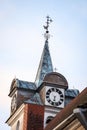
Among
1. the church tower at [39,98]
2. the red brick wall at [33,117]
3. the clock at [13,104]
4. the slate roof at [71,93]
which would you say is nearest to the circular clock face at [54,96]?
the church tower at [39,98]

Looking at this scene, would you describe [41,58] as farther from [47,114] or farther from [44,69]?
[47,114]

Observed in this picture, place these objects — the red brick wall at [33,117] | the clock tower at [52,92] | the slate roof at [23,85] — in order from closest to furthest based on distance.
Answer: the red brick wall at [33,117], the clock tower at [52,92], the slate roof at [23,85]

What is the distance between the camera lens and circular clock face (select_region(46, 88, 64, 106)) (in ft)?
140

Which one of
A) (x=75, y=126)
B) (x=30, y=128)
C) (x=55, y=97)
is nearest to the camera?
(x=75, y=126)

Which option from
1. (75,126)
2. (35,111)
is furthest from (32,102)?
(75,126)

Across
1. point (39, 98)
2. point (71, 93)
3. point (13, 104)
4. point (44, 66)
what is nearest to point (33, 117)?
point (39, 98)

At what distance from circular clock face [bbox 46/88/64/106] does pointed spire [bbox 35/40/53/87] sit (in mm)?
2470

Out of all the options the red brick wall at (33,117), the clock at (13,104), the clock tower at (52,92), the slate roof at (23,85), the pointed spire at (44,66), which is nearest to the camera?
the red brick wall at (33,117)

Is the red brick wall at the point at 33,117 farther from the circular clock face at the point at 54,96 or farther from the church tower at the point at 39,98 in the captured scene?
the circular clock face at the point at 54,96

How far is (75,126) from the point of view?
22.8 meters

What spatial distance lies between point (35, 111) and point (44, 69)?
24.5 feet

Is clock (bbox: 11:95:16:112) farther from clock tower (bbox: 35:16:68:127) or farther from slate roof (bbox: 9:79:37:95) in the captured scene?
clock tower (bbox: 35:16:68:127)

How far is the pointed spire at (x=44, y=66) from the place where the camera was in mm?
46281

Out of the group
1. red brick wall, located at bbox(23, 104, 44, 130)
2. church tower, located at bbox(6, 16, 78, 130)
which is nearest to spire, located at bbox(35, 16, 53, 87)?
church tower, located at bbox(6, 16, 78, 130)
